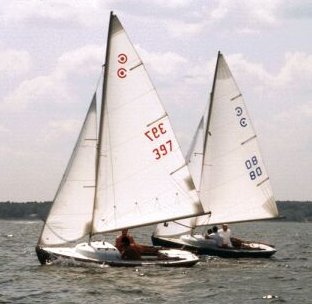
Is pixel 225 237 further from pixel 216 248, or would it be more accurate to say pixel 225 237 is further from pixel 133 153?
pixel 133 153

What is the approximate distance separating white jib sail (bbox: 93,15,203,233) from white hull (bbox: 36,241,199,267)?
35.6 inches

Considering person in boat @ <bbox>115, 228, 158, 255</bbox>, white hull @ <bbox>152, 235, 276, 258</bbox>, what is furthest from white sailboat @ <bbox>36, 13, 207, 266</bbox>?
white hull @ <bbox>152, 235, 276, 258</bbox>

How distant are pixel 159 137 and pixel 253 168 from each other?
10.6 meters

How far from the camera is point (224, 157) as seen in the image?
4422cm

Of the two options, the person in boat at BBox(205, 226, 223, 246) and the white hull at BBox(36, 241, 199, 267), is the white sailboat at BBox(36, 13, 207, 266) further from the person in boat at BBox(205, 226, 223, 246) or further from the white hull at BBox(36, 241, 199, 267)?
the person in boat at BBox(205, 226, 223, 246)

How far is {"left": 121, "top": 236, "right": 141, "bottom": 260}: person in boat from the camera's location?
1336 inches

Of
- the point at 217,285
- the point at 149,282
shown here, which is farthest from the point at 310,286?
the point at 149,282

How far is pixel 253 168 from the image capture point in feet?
146

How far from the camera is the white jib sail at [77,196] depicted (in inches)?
1339

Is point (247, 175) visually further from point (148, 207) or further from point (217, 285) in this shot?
point (217, 285)

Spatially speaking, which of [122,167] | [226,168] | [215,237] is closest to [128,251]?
[122,167]

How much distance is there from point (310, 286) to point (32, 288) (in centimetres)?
1071

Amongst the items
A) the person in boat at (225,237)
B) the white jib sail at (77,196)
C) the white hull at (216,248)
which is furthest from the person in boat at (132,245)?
the person in boat at (225,237)

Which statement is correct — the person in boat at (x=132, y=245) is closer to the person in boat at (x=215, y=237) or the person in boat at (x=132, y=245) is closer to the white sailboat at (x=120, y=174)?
the white sailboat at (x=120, y=174)
